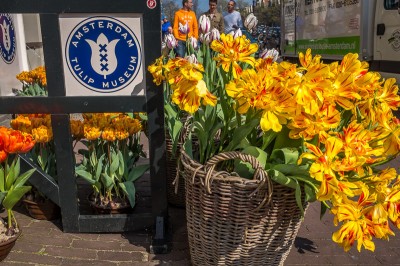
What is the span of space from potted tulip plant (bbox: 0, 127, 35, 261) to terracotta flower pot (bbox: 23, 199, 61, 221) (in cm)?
44

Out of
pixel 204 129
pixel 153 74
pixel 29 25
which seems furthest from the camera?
pixel 29 25

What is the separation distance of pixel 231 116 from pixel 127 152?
43.5 inches

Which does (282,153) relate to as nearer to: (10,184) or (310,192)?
(310,192)

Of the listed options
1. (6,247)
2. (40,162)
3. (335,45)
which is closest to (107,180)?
(40,162)

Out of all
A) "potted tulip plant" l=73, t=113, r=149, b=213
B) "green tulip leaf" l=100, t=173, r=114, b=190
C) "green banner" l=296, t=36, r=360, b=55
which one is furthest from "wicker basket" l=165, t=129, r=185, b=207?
"green banner" l=296, t=36, r=360, b=55

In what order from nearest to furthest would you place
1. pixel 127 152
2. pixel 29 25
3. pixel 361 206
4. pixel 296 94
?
1. pixel 361 206
2. pixel 296 94
3. pixel 127 152
4. pixel 29 25

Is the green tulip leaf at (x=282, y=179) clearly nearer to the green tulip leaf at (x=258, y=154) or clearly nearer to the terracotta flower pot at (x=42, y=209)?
the green tulip leaf at (x=258, y=154)

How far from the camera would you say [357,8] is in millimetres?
8797

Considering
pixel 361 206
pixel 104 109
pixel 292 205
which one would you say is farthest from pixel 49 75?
pixel 361 206

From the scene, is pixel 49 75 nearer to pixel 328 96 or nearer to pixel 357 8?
pixel 328 96

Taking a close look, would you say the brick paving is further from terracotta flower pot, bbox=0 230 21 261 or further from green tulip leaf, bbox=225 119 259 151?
green tulip leaf, bbox=225 119 259 151

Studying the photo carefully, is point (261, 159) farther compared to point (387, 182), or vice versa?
point (261, 159)

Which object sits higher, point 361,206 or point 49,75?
point 49,75

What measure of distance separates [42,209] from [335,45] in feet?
28.2
